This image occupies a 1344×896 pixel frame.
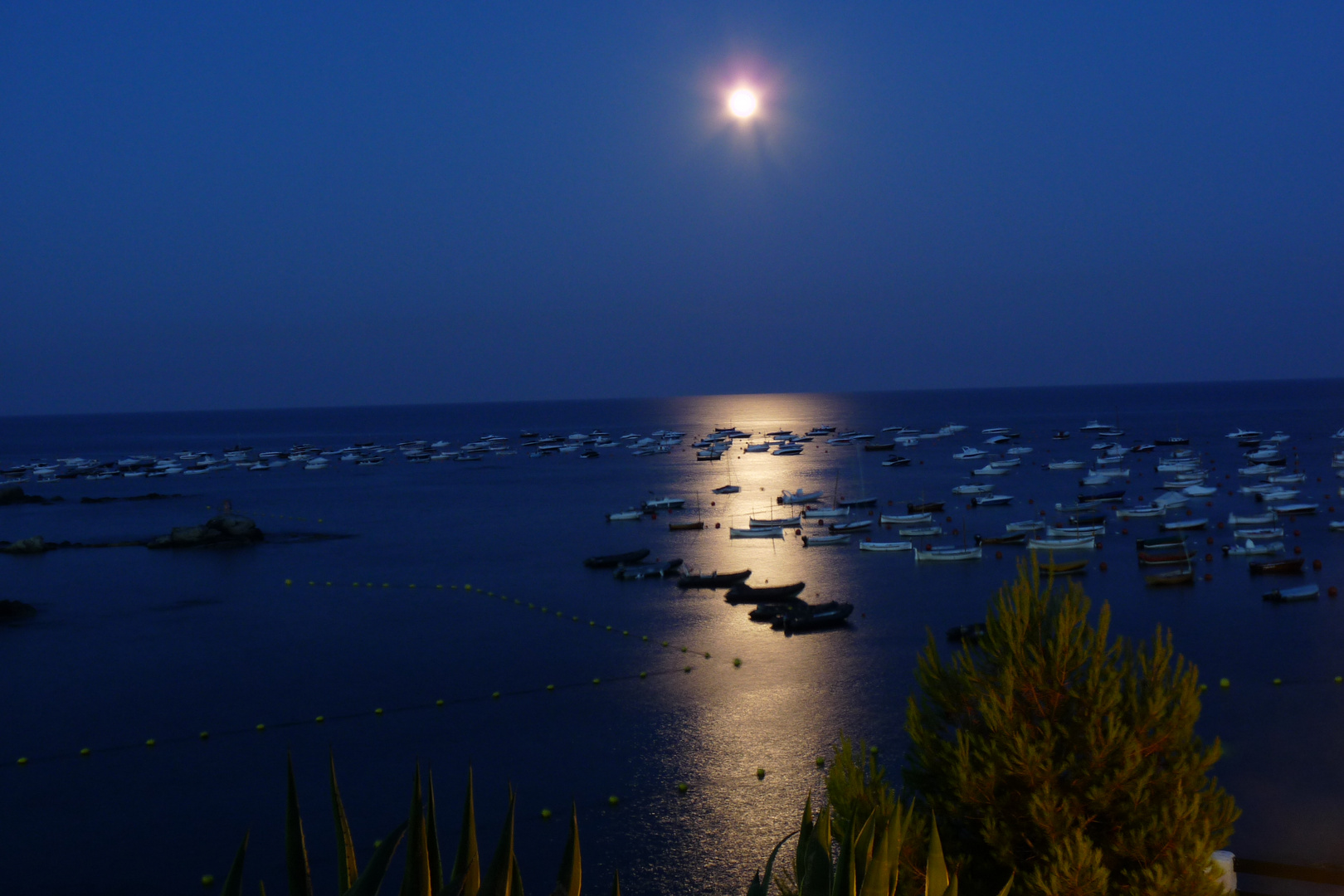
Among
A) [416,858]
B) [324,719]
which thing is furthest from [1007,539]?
[416,858]

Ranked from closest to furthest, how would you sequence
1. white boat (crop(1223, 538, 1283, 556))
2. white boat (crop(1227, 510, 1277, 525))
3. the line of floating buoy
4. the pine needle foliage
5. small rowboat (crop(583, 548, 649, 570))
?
the pine needle foliage, the line of floating buoy, white boat (crop(1223, 538, 1283, 556)), small rowboat (crop(583, 548, 649, 570)), white boat (crop(1227, 510, 1277, 525))

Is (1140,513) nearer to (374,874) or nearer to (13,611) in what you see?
(13,611)

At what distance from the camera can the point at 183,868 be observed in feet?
68.3

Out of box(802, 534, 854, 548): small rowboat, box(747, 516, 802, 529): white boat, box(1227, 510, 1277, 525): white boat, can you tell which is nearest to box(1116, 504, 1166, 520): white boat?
box(1227, 510, 1277, 525): white boat

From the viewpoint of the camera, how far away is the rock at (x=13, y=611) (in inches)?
1742

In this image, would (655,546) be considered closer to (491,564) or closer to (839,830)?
(491,564)

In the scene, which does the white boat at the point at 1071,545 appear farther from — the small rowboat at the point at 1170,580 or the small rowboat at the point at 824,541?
the small rowboat at the point at 824,541

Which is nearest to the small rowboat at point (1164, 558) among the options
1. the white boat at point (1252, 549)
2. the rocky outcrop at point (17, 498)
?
the white boat at point (1252, 549)

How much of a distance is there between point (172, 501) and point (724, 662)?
7204 centimetres

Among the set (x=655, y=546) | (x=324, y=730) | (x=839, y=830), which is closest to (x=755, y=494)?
(x=655, y=546)

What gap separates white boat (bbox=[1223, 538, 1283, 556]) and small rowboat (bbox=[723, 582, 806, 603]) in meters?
23.2

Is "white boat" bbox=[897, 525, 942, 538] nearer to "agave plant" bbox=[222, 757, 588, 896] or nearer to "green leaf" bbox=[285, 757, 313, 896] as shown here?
"agave plant" bbox=[222, 757, 588, 896]

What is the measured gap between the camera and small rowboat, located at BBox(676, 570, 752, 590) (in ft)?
154

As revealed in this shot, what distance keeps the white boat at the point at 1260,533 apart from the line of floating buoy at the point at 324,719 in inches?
1358
